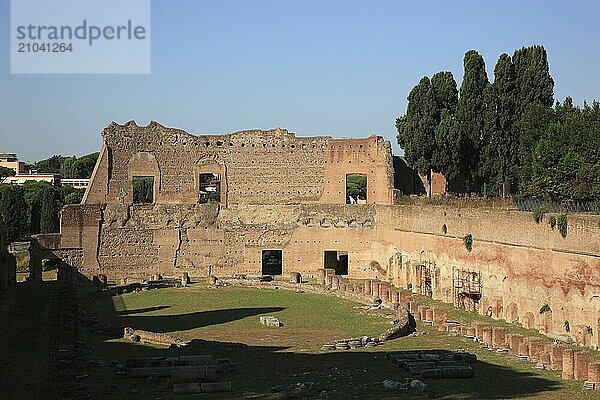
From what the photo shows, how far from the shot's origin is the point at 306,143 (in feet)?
118

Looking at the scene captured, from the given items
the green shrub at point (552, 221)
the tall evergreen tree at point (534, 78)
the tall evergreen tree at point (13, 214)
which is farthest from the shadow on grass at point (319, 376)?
the tall evergreen tree at point (13, 214)

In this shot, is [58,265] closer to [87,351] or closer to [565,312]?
[87,351]

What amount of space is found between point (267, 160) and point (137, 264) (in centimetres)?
668

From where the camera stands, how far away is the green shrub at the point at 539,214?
22.2m

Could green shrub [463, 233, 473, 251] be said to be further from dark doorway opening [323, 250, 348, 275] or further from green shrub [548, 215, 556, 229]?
dark doorway opening [323, 250, 348, 275]

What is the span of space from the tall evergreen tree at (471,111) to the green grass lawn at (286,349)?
884 centimetres

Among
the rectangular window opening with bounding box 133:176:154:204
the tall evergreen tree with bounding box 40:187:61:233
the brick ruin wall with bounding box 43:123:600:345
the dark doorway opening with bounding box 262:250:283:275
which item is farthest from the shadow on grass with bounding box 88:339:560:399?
the rectangular window opening with bounding box 133:176:154:204

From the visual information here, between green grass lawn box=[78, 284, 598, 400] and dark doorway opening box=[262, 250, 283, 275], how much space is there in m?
6.02

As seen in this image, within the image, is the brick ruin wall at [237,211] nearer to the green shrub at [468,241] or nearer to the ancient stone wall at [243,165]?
the ancient stone wall at [243,165]

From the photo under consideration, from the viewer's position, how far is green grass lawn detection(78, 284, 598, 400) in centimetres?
1457

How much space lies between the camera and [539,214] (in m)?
22.2

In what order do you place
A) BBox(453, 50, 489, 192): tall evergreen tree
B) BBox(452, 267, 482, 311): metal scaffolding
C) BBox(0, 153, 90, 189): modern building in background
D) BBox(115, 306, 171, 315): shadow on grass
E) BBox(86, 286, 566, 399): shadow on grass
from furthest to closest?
BBox(0, 153, 90, 189): modern building in background, BBox(453, 50, 489, 192): tall evergreen tree, BBox(452, 267, 482, 311): metal scaffolding, BBox(115, 306, 171, 315): shadow on grass, BBox(86, 286, 566, 399): shadow on grass

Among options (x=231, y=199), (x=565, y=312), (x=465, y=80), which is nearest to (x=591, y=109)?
(x=465, y=80)

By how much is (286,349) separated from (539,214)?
7.57 metres
